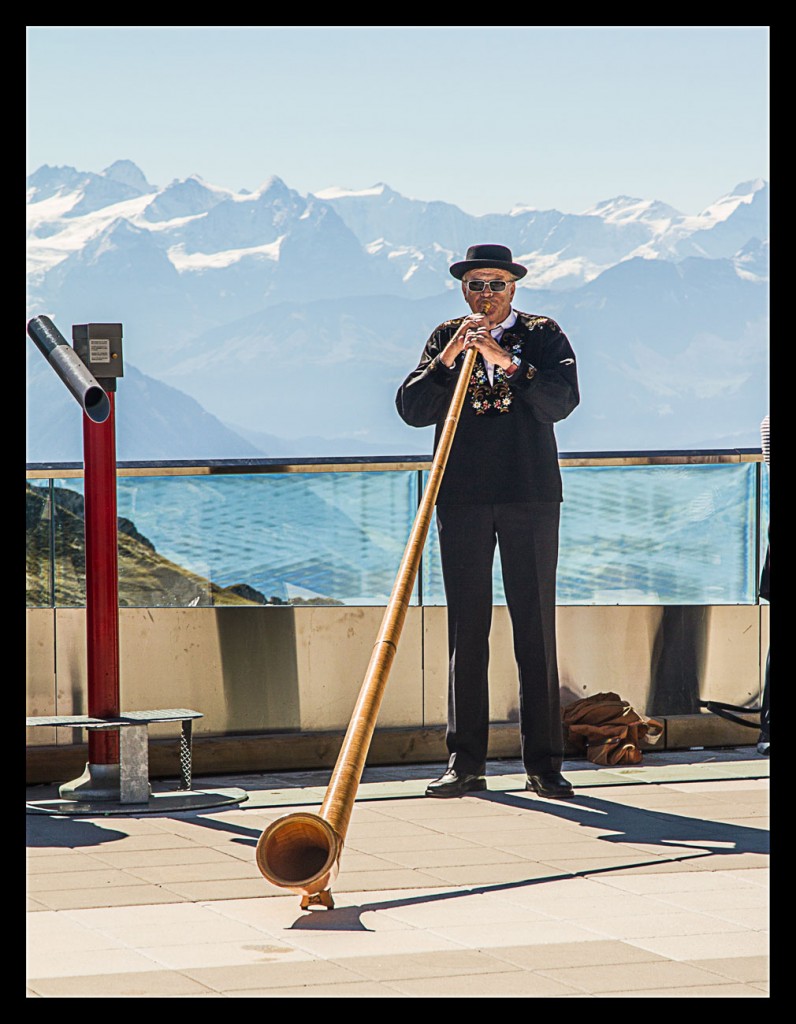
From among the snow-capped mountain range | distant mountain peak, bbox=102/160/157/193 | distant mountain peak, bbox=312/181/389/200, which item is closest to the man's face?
the snow-capped mountain range

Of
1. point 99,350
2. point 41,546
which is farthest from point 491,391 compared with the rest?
point 41,546

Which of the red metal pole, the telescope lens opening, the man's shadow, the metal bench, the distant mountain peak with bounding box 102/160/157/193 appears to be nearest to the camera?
the telescope lens opening

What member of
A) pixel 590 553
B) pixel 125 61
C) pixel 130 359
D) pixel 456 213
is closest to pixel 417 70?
pixel 456 213

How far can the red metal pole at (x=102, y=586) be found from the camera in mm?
6090

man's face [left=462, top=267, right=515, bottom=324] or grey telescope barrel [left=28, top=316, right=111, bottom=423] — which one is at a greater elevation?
man's face [left=462, top=267, right=515, bottom=324]

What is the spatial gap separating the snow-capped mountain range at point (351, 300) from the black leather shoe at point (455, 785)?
96000 millimetres

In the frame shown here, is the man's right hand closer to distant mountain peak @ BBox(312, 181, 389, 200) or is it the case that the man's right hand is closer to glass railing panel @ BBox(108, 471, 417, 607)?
glass railing panel @ BBox(108, 471, 417, 607)

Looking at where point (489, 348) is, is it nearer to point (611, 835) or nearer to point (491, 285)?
point (491, 285)

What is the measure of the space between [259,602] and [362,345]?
102m

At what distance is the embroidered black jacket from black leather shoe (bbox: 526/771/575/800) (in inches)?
39.0

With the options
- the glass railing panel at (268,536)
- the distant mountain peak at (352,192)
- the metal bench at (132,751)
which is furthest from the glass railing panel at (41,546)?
the distant mountain peak at (352,192)

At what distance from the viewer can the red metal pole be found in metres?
6.09

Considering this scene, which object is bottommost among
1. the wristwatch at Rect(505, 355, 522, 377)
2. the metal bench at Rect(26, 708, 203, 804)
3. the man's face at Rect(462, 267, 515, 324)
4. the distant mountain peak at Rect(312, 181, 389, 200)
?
the metal bench at Rect(26, 708, 203, 804)
